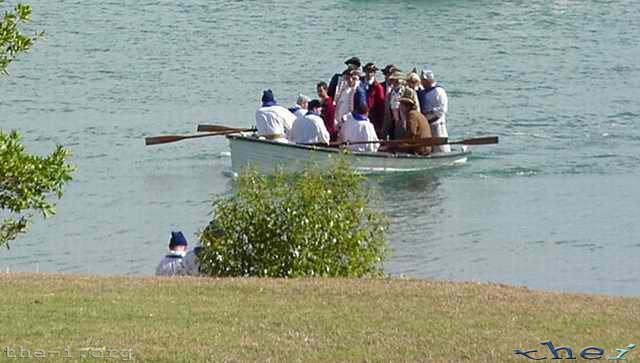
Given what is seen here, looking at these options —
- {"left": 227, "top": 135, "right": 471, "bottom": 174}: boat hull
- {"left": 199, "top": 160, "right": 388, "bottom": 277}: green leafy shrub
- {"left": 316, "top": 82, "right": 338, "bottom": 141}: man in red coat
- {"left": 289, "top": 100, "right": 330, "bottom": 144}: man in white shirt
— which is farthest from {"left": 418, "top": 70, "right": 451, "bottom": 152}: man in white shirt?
{"left": 199, "top": 160, "right": 388, "bottom": 277}: green leafy shrub

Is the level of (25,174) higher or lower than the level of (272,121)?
higher

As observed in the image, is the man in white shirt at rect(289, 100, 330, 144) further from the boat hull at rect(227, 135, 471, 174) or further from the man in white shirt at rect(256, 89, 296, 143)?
the boat hull at rect(227, 135, 471, 174)

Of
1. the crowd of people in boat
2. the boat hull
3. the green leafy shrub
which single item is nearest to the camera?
the green leafy shrub

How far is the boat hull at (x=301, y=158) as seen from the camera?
21.6 meters

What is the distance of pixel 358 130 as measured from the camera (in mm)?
22578

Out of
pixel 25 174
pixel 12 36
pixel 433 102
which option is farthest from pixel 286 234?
pixel 433 102

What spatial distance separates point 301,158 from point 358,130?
1.31 metres

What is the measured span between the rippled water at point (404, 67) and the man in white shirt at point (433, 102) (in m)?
0.99

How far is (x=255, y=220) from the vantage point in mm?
12734

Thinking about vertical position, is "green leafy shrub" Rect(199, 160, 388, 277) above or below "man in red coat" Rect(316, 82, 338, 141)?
below

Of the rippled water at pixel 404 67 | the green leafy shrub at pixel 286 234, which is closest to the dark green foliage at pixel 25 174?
the green leafy shrub at pixel 286 234

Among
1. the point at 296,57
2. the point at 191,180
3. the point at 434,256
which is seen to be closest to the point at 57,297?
the point at 434,256

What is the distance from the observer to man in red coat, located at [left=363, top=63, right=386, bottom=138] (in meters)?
23.0

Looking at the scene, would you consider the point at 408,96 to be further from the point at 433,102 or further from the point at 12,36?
the point at 12,36
